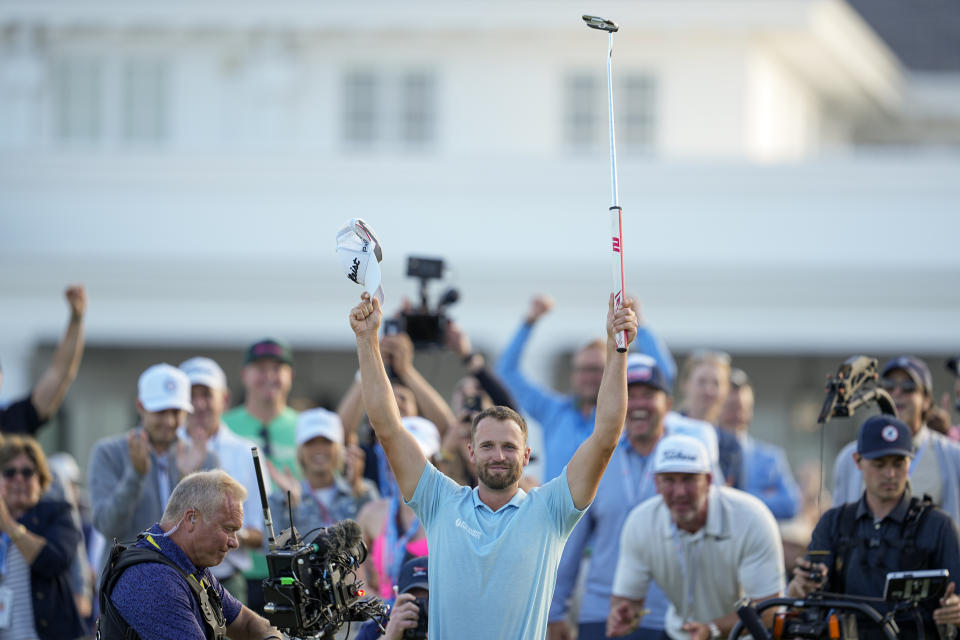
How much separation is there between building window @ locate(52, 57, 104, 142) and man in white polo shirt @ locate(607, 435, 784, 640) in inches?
787

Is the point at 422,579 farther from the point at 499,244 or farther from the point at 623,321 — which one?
the point at 499,244

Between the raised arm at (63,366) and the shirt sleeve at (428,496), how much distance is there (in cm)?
389

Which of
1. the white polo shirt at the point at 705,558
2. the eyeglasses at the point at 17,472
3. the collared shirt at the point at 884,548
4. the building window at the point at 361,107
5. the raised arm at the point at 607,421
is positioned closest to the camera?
the raised arm at the point at 607,421

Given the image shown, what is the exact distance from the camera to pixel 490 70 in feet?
85.3

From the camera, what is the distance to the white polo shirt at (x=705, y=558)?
8266 millimetres

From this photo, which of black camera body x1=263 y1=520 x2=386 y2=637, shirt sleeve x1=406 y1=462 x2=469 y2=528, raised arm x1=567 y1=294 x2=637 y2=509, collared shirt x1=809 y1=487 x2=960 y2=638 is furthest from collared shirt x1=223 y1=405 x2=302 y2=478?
raised arm x1=567 y1=294 x2=637 y2=509

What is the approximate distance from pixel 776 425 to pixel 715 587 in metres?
16.9

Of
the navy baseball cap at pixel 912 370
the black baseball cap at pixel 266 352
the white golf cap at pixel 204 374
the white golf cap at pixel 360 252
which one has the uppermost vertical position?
the white golf cap at pixel 360 252

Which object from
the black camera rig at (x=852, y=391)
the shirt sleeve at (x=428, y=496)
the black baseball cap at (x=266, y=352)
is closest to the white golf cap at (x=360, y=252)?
the shirt sleeve at (x=428, y=496)

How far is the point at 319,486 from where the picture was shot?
31.2ft

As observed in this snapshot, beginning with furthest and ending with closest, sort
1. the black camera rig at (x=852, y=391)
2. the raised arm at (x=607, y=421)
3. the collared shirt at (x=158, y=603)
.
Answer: the black camera rig at (x=852, y=391), the raised arm at (x=607, y=421), the collared shirt at (x=158, y=603)

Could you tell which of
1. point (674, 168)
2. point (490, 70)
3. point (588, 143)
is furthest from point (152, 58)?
point (674, 168)

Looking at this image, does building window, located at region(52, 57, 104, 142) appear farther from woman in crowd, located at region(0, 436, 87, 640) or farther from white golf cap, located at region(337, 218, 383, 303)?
white golf cap, located at region(337, 218, 383, 303)

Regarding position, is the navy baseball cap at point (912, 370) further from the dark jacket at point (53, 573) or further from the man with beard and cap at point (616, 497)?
the dark jacket at point (53, 573)
